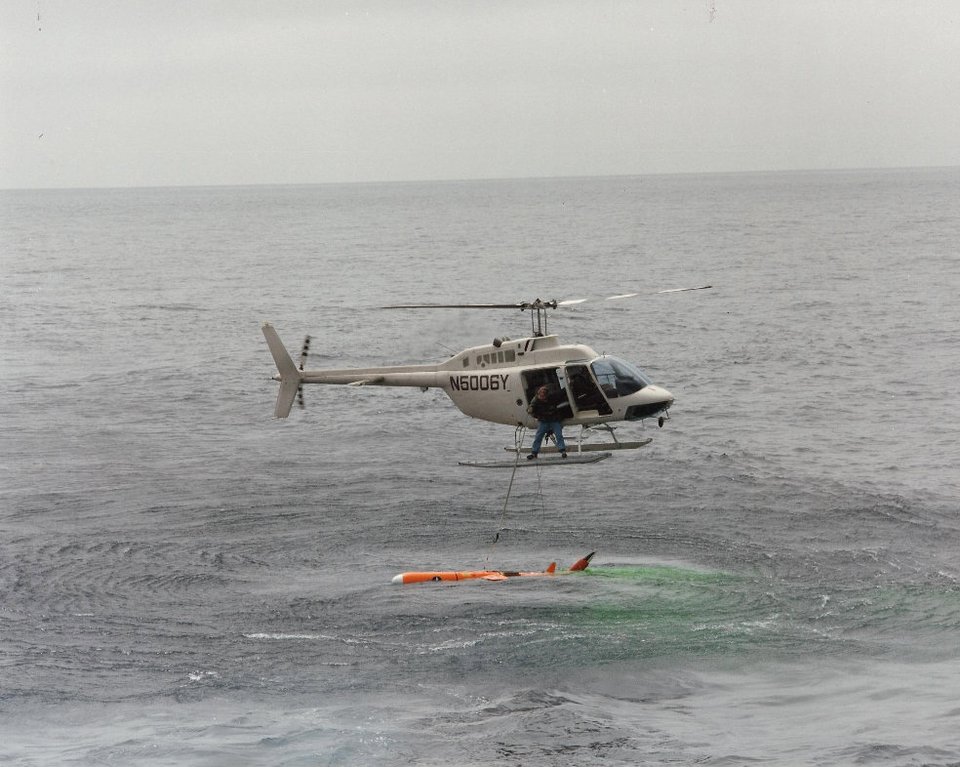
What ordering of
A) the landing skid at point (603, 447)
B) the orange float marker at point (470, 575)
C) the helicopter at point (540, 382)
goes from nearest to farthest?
the landing skid at point (603, 447) < the helicopter at point (540, 382) < the orange float marker at point (470, 575)

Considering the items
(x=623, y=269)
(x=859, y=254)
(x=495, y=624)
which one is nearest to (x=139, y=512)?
(x=495, y=624)

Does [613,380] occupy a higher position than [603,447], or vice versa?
[613,380]

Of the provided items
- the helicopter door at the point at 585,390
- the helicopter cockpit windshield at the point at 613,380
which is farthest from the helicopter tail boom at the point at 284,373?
the helicopter cockpit windshield at the point at 613,380

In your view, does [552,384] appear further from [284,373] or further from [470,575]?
[284,373]

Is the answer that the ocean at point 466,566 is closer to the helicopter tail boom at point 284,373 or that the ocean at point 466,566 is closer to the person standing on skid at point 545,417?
the person standing on skid at point 545,417

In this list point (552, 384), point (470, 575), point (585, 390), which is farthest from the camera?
point (470, 575)

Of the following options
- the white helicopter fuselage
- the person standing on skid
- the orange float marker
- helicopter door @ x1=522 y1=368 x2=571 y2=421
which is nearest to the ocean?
the orange float marker

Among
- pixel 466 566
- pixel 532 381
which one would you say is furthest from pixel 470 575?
pixel 532 381

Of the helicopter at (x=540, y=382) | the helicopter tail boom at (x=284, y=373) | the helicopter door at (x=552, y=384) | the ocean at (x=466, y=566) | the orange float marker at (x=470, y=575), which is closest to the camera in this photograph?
the ocean at (x=466, y=566)
